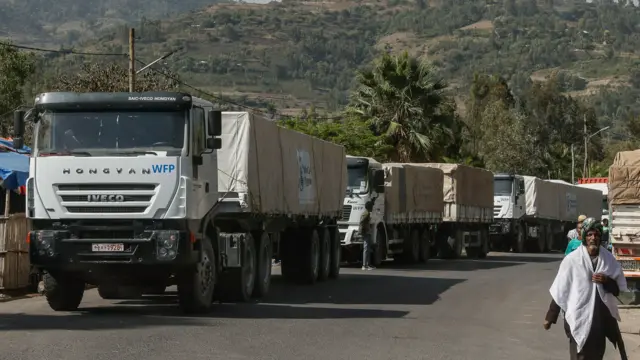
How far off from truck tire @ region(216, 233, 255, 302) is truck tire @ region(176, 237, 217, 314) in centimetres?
129

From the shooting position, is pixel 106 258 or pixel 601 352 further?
pixel 106 258

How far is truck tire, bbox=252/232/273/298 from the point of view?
66.8 ft

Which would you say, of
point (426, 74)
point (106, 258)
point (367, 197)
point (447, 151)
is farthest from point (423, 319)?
point (447, 151)

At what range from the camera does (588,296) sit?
10359 mm

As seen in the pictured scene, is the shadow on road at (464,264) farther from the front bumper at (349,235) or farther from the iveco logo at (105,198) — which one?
the iveco logo at (105,198)

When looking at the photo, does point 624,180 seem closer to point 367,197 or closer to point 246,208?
point 246,208

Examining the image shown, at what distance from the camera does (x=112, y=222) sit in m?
16.6

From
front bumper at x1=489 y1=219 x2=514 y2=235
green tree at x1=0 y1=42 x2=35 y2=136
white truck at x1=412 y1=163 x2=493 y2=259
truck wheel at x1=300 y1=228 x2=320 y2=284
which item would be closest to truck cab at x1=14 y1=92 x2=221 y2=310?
truck wheel at x1=300 y1=228 x2=320 y2=284

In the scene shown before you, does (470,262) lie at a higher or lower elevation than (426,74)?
lower

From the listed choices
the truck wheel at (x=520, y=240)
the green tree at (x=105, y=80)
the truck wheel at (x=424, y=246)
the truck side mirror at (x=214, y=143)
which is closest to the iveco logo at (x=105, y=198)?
the truck side mirror at (x=214, y=143)

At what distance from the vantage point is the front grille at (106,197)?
16.5 m

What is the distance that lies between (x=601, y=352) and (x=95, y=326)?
281 inches

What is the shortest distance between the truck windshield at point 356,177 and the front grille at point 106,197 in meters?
15.2

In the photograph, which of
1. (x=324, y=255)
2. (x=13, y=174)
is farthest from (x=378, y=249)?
(x=13, y=174)
